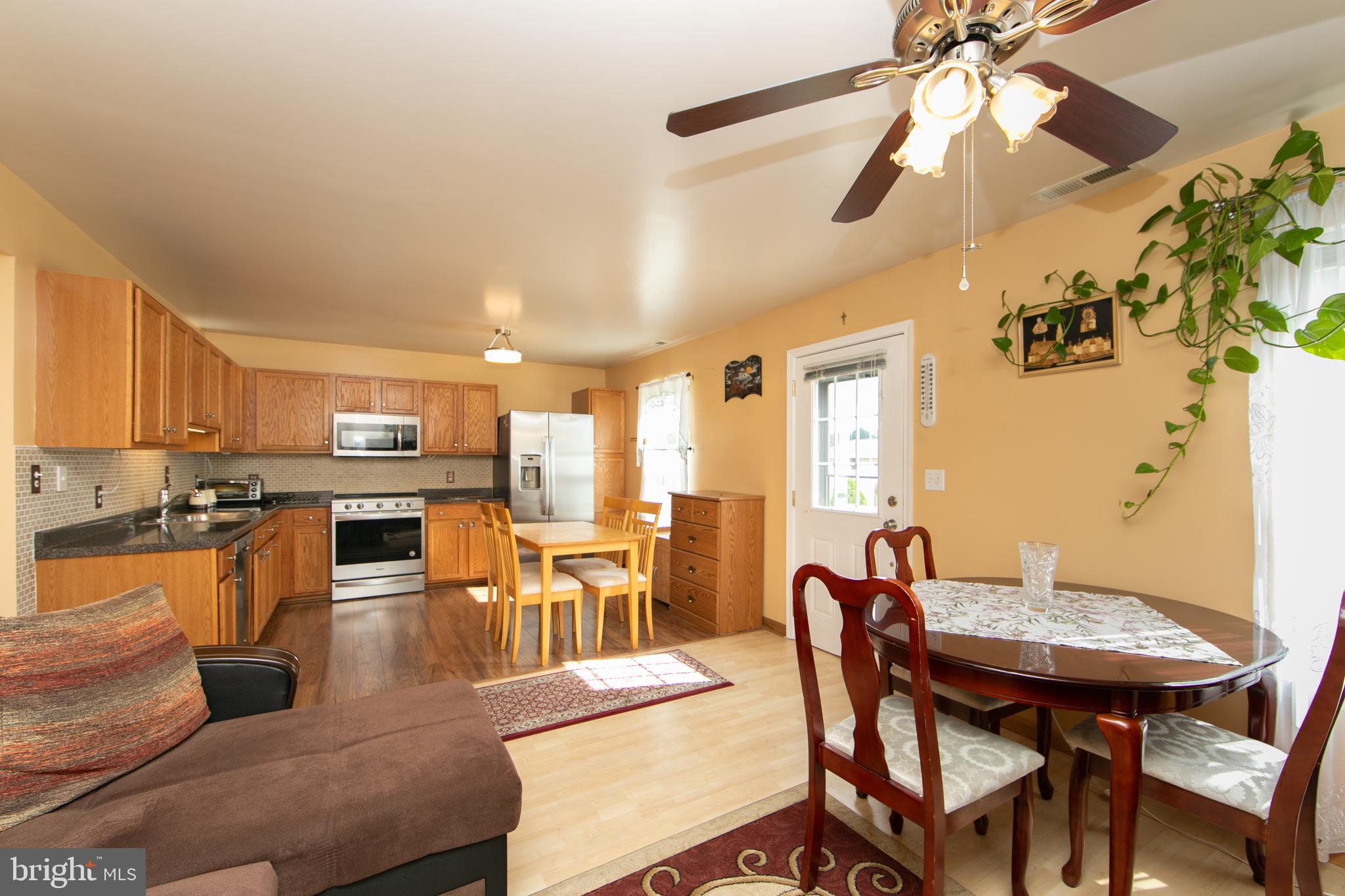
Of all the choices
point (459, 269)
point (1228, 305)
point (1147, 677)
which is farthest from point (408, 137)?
point (1228, 305)

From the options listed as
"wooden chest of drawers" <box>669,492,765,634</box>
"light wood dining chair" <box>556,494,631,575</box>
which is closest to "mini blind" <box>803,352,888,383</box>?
"wooden chest of drawers" <box>669,492,765,634</box>

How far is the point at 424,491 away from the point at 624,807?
15.6 ft

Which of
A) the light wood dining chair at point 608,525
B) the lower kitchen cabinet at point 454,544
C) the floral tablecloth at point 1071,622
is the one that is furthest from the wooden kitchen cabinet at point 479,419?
the floral tablecloth at point 1071,622

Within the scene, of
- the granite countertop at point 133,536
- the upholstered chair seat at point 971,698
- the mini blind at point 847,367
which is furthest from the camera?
the mini blind at point 847,367

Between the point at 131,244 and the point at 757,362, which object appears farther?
the point at 757,362

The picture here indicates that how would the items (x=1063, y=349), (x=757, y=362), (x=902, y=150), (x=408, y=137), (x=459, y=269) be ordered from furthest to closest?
(x=757, y=362) < (x=459, y=269) < (x=1063, y=349) < (x=408, y=137) < (x=902, y=150)

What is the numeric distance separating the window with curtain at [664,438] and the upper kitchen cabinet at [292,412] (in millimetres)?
3070

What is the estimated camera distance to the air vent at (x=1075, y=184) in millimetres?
2121

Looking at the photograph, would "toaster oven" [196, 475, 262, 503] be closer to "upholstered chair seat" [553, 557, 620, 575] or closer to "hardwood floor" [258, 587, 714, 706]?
"hardwood floor" [258, 587, 714, 706]

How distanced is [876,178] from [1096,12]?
0.53 metres

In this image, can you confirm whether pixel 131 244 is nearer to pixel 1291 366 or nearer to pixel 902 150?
pixel 902 150

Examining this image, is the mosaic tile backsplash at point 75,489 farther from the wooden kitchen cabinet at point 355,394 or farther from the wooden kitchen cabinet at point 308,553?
the wooden kitchen cabinet at point 355,394

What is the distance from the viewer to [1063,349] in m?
2.46

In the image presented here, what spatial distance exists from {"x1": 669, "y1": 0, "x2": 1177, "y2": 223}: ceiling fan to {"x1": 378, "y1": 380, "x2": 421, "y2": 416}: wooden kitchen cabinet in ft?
16.9
